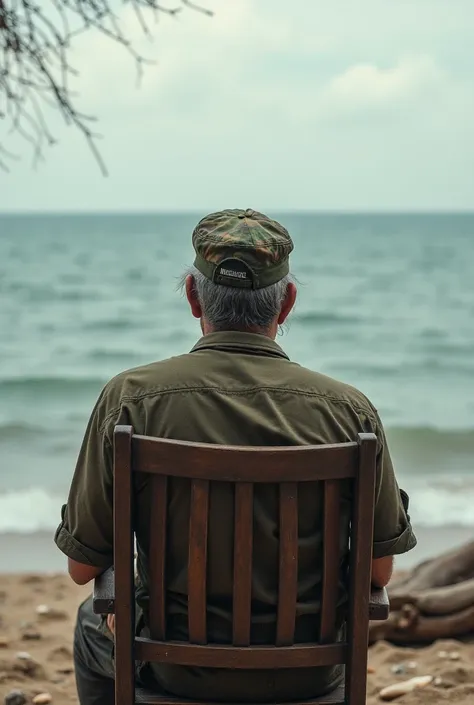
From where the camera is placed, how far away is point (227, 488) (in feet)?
6.16

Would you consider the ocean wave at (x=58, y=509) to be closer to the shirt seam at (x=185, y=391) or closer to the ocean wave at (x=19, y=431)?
the ocean wave at (x=19, y=431)

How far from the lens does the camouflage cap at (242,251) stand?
2.05m

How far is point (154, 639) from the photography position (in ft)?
6.46

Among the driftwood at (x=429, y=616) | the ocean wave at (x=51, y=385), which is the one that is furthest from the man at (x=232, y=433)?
the ocean wave at (x=51, y=385)

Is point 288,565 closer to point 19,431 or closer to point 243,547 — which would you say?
point 243,547

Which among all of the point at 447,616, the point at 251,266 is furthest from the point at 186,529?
the point at 447,616

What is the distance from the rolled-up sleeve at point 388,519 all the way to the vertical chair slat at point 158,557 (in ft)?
1.50

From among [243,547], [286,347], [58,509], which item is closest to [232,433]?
[243,547]

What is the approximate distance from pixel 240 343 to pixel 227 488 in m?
0.34

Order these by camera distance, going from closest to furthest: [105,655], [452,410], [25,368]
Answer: [105,655], [452,410], [25,368]

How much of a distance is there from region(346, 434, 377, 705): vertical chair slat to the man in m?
0.07

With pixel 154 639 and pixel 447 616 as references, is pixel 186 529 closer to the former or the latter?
pixel 154 639

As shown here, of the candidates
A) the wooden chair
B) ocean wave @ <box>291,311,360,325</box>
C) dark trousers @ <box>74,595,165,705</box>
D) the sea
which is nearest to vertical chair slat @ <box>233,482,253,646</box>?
the wooden chair

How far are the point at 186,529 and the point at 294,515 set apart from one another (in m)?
0.22
